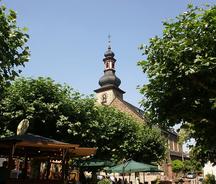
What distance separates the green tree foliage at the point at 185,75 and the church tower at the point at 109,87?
181 ft

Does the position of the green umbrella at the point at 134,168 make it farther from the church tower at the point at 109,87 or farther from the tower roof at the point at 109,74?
the tower roof at the point at 109,74

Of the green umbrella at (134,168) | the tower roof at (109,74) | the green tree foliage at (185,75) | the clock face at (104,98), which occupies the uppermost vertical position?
the tower roof at (109,74)

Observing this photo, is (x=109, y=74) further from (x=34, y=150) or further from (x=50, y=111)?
(x=34, y=150)

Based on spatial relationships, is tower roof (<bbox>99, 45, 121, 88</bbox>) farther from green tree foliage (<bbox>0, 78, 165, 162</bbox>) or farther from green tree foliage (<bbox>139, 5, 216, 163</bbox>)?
green tree foliage (<bbox>139, 5, 216, 163</bbox>)

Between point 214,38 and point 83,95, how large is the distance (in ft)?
50.1

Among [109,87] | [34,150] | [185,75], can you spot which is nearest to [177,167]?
[109,87]

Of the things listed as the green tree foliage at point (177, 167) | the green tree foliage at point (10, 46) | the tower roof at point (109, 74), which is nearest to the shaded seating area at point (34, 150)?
the green tree foliage at point (10, 46)

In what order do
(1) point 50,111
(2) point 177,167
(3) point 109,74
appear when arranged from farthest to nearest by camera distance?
(3) point 109,74 < (2) point 177,167 < (1) point 50,111

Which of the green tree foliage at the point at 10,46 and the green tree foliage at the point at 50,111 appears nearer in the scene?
the green tree foliage at the point at 10,46

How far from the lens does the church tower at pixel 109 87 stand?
2773 inches

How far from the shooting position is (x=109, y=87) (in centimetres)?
7075

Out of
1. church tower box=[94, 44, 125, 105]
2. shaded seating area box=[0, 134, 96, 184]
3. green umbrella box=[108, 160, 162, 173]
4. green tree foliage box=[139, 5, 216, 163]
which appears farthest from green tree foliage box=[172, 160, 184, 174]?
green tree foliage box=[139, 5, 216, 163]

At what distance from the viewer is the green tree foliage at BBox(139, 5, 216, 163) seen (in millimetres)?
11570

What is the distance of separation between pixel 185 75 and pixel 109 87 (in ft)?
193
